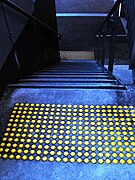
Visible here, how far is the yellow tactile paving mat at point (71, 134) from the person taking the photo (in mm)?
1361

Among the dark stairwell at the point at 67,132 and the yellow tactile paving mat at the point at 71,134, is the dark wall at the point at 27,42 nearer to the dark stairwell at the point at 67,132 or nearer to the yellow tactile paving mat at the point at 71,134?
the dark stairwell at the point at 67,132

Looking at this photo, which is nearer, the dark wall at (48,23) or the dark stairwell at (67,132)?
the dark stairwell at (67,132)

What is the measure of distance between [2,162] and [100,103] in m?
0.97

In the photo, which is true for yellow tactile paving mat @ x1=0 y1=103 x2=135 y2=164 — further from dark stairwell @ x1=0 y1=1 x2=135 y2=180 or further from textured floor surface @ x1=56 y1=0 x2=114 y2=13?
textured floor surface @ x1=56 y1=0 x2=114 y2=13

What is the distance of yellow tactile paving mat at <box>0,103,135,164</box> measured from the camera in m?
1.36

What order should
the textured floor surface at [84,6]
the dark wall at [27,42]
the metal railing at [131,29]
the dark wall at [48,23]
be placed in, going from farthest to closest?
the textured floor surface at [84,6]
the dark wall at [48,23]
the metal railing at [131,29]
the dark wall at [27,42]

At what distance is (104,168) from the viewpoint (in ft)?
4.19

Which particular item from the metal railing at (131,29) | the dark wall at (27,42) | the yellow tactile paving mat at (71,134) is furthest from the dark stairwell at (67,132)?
the metal railing at (131,29)

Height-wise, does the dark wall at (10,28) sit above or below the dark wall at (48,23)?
above

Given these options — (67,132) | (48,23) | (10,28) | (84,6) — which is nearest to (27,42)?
(10,28)

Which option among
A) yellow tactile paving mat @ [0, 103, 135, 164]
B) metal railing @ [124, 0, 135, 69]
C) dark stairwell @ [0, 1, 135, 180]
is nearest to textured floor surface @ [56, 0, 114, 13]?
metal railing @ [124, 0, 135, 69]

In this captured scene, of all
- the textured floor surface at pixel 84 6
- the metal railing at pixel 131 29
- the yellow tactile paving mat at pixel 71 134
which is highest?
Answer: the metal railing at pixel 131 29

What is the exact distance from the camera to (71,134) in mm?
1513

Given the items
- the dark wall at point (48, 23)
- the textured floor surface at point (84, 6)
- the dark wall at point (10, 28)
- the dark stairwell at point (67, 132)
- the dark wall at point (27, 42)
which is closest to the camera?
the dark stairwell at point (67, 132)
